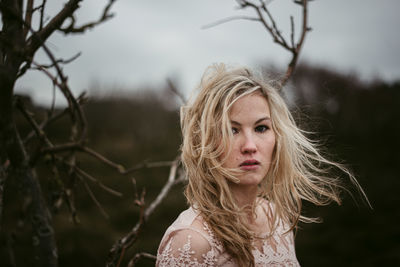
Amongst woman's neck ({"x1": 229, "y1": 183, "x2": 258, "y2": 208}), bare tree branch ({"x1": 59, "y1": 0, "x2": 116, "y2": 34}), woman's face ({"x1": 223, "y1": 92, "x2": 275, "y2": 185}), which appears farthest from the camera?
woman's neck ({"x1": 229, "y1": 183, "x2": 258, "y2": 208})

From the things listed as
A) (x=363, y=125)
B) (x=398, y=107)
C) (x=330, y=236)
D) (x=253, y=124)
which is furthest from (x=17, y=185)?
(x=363, y=125)

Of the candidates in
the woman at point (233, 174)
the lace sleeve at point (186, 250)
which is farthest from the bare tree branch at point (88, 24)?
the lace sleeve at point (186, 250)

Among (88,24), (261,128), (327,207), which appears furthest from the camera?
(327,207)

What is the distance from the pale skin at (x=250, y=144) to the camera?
1479mm

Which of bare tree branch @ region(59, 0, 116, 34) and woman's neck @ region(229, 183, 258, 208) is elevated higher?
bare tree branch @ region(59, 0, 116, 34)

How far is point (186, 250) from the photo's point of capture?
4.05 ft

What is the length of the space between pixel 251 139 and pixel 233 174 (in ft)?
0.71

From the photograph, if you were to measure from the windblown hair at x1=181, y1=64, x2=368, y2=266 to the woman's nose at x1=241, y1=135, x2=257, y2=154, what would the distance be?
0.27 ft

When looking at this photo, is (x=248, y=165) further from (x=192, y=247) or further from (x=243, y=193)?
(x=192, y=247)

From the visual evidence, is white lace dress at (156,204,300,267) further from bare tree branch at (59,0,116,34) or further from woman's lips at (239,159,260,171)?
bare tree branch at (59,0,116,34)

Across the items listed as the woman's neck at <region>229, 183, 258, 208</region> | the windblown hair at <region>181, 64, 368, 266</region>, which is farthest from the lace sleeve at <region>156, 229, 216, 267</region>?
the woman's neck at <region>229, 183, 258, 208</region>

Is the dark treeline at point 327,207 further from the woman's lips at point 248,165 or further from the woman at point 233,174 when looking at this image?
the woman's lips at point 248,165

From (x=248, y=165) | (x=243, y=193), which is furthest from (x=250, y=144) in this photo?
(x=243, y=193)

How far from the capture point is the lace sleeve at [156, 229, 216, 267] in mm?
1221
